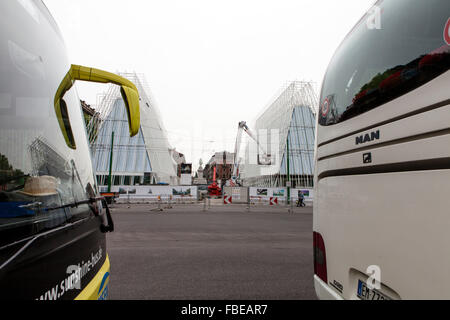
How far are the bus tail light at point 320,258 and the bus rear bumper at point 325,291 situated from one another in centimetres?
4

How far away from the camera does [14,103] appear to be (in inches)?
43.3

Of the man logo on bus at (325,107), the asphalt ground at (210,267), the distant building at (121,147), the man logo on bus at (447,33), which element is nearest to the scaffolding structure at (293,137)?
the distant building at (121,147)

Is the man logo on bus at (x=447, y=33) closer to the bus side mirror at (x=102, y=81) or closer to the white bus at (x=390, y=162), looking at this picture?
the white bus at (x=390, y=162)

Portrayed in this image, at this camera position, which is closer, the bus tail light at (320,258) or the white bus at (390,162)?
the white bus at (390,162)

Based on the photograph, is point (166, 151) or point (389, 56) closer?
point (389, 56)

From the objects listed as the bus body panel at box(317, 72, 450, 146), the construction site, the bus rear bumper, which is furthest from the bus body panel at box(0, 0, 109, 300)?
the construction site

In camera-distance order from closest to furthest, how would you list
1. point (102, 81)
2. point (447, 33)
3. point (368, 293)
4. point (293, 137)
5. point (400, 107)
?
1. point (447, 33)
2. point (400, 107)
3. point (368, 293)
4. point (102, 81)
5. point (293, 137)

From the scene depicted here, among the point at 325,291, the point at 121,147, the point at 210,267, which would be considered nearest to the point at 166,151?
the point at 121,147

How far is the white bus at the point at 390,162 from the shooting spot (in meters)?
1.15

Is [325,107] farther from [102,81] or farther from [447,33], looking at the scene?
[102,81]

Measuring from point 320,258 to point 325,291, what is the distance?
9.7 inches

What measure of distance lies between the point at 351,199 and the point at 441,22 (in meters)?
1.07

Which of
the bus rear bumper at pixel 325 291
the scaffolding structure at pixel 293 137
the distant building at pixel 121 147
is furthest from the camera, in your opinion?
the scaffolding structure at pixel 293 137

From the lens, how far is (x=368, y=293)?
5.03 feet
